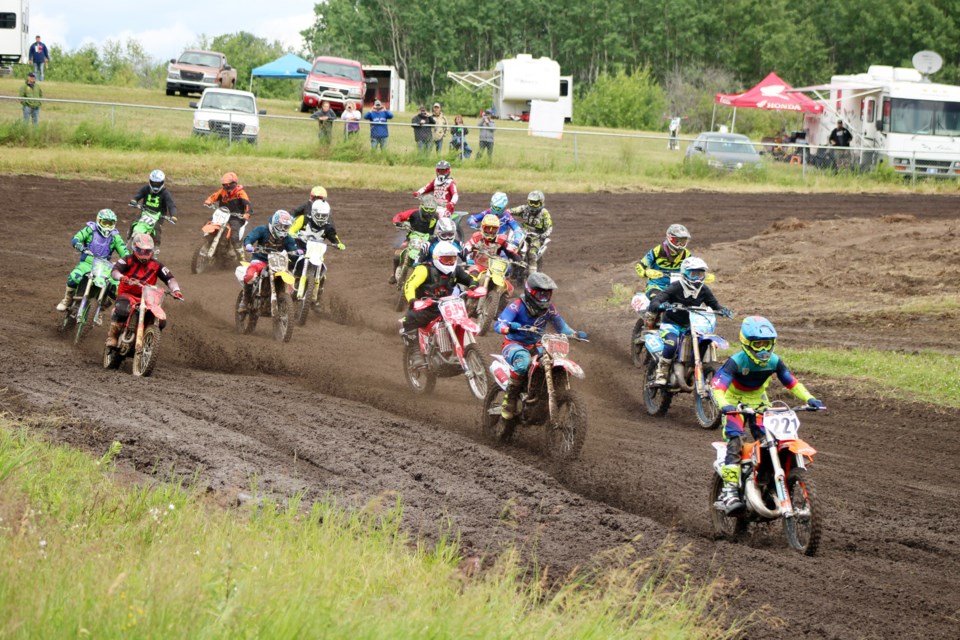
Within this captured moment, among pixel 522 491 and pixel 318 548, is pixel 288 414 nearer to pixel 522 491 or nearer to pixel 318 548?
pixel 522 491

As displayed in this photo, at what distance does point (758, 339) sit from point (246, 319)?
31.7ft

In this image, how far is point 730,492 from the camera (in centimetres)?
885

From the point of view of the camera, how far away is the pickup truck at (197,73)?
50.1 m

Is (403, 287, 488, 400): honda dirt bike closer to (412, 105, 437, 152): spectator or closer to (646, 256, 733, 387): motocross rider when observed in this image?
(646, 256, 733, 387): motocross rider

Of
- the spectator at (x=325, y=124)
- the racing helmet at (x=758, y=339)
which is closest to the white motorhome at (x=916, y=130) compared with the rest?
the spectator at (x=325, y=124)

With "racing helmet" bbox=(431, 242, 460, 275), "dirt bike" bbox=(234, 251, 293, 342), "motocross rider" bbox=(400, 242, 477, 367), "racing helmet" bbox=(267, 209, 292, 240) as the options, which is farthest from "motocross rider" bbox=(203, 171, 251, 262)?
"racing helmet" bbox=(431, 242, 460, 275)

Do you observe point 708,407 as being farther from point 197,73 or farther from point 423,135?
point 197,73

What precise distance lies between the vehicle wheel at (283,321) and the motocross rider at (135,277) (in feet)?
8.72

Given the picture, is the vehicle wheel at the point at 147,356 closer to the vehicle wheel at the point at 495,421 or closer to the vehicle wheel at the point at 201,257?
the vehicle wheel at the point at 495,421

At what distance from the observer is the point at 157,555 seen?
570cm

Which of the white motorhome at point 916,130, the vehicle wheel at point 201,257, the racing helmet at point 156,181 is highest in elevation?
the white motorhome at point 916,130

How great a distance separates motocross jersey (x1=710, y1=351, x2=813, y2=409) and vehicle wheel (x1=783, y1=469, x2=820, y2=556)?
0.94 metres

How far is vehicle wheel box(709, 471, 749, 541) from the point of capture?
29.6ft

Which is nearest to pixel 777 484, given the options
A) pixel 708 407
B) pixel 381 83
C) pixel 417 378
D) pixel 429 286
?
pixel 708 407
